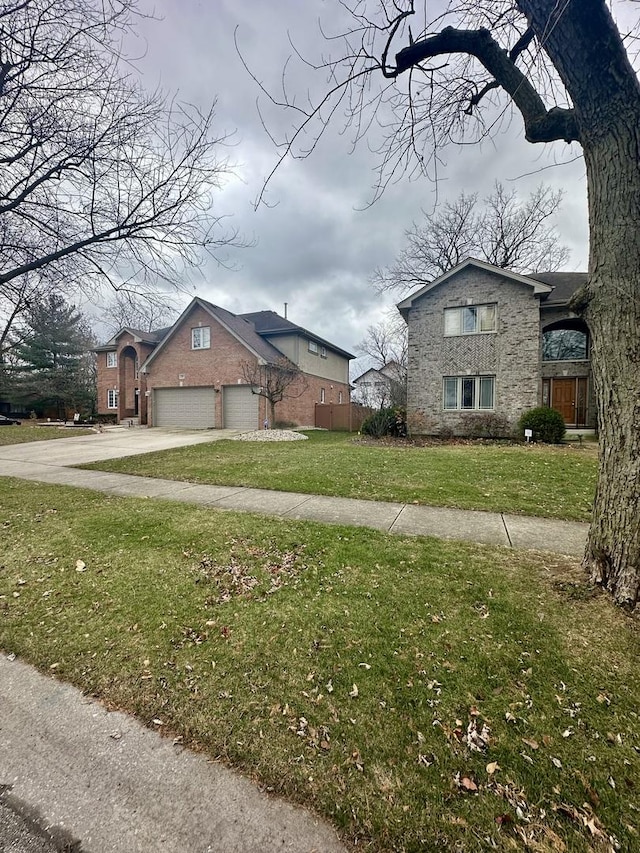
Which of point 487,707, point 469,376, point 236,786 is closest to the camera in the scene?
point 236,786

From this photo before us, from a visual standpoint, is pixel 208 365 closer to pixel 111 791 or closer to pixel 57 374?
pixel 57 374

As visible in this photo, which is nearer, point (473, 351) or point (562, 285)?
point (473, 351)

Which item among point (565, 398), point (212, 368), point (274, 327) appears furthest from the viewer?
point (274, 327)

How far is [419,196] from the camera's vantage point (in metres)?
5.30

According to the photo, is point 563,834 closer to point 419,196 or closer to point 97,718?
point 97,718

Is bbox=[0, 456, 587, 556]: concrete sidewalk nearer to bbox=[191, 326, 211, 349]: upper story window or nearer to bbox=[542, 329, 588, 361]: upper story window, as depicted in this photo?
bbox=[191, 326, 211, 349]: upper story window

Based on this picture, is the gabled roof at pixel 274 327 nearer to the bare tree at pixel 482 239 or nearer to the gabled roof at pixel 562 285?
the bare tree at pixel 482 239

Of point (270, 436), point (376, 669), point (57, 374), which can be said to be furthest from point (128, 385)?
→ point (376, 669)

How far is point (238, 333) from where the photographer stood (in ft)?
66.4

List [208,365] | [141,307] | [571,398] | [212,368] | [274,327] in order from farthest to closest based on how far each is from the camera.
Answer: [274,327] < [208,365] < [212,368] < [571,398] < [141,307]

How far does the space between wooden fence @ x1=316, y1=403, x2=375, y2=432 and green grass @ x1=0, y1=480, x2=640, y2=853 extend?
1922 centimetres

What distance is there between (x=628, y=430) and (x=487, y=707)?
222 cm

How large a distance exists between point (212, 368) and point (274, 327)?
18.0 ft

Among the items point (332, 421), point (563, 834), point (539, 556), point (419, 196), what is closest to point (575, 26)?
point (419, 196)
